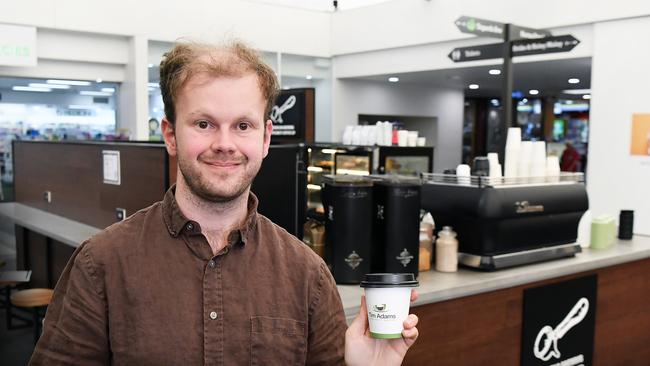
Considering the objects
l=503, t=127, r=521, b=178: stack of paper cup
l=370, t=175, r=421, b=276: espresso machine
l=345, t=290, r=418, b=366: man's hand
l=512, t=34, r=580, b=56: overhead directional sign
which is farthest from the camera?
l=512, t=34, r=580, b=56: overhead directional sign

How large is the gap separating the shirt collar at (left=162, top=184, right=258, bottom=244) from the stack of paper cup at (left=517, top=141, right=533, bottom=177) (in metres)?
2.00

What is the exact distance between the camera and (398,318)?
1308mm

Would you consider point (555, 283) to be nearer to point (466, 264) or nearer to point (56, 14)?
point (466, 264)

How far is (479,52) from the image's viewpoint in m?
4.19

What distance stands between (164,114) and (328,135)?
436 inches

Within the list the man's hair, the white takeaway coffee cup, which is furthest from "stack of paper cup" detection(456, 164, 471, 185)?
the man's hair

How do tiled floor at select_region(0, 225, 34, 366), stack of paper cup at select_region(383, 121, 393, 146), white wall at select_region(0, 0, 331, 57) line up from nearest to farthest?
tiled floor at select_region(0, 225, 34, 366), white wall at select_region(0, 0, 331, 57), stack of paper cup at select_region(383, 121, 393, 146)

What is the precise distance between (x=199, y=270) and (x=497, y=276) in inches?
67.8

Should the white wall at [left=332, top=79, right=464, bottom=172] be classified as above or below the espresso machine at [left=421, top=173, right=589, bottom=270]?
above

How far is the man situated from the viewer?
48.6 inches

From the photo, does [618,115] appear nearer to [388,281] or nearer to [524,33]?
[524,33]

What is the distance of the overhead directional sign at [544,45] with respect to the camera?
3.75 meters

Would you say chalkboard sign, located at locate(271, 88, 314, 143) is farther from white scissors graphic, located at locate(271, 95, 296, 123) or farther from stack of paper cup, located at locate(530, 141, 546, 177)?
stack of paper cup, located at locate(530, 141, 546, 177)

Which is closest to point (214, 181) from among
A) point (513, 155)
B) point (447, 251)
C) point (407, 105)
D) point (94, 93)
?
point (447, 251)
